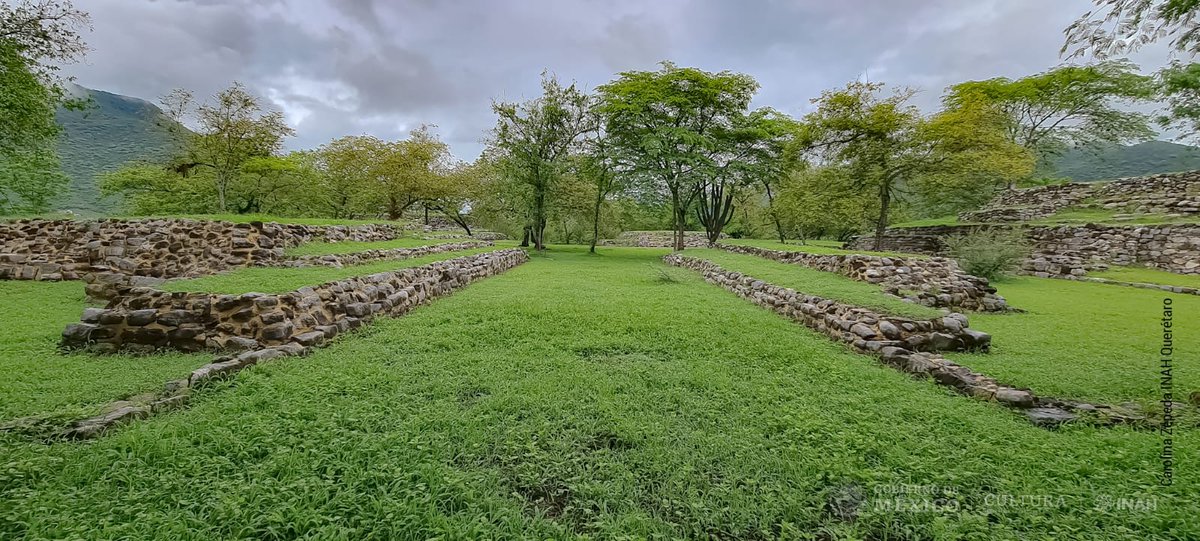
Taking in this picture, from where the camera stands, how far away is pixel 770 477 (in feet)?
8.43

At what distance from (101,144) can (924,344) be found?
6255 centimetres

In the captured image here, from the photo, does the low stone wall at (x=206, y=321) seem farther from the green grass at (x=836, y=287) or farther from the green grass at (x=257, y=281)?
the green grass at (x=836, y=287)

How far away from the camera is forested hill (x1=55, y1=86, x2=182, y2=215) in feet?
97.5

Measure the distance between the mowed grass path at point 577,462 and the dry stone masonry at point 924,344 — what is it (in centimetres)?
24

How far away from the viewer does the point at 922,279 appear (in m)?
8.84

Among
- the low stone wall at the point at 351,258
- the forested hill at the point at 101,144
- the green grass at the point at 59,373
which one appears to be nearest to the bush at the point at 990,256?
the low stone wall at the point at 351,258

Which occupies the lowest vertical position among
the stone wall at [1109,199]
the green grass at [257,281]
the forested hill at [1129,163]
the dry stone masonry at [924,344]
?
the dry stone masonry at [924,344]

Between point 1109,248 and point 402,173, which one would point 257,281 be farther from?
point 1109,248

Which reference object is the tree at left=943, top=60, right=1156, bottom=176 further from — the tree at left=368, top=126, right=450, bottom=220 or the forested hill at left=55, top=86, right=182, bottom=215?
the forested hill at left=55, top=86, right=182, bottom=215

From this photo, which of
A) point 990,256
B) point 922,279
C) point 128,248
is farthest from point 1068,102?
point 128,248

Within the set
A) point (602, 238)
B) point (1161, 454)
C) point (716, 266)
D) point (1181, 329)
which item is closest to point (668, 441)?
point (1161, 454)

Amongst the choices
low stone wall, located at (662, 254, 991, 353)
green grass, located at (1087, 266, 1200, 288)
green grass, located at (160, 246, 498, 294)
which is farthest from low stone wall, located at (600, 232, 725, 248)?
green grass, located at (160, 246, 498, 294)

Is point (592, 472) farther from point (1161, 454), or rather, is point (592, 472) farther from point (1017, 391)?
point (1017, 391)

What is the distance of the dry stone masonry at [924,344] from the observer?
342 centimetres
